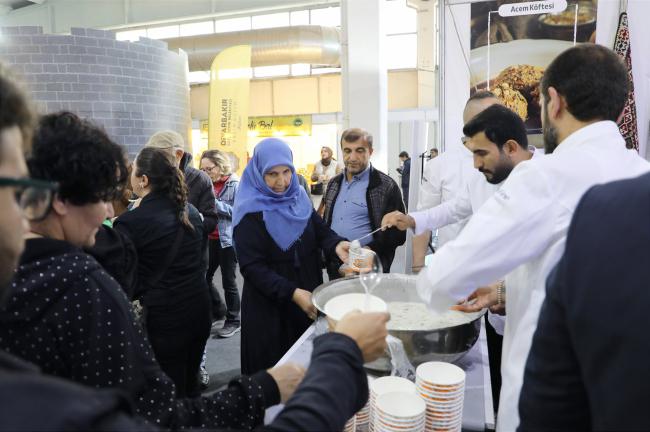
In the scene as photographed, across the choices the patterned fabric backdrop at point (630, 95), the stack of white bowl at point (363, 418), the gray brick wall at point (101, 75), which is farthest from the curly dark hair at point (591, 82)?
the gray brick wall at point (101, 75)

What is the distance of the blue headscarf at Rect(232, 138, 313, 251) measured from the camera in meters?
1.97

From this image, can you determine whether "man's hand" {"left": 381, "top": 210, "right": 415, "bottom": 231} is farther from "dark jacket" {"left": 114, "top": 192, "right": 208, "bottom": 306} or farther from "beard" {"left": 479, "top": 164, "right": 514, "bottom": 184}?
"dark jacket" {"left": 114, "top": 192, "right": 208, "bottom": 306}

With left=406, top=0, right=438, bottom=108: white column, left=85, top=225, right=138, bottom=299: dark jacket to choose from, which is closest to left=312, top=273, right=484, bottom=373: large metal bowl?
left=85, top=225, right=138, bottom=299: dark jacket

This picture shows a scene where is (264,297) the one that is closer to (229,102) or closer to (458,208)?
(458,208)

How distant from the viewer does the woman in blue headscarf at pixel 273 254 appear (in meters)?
1.89

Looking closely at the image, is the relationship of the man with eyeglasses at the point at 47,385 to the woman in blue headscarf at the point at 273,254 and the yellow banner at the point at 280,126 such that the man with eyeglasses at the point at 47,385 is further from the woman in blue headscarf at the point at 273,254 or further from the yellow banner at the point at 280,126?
the yellow banner at the point at 280,126

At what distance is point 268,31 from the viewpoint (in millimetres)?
9633

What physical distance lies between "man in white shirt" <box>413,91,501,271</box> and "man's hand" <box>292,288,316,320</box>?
1.16m

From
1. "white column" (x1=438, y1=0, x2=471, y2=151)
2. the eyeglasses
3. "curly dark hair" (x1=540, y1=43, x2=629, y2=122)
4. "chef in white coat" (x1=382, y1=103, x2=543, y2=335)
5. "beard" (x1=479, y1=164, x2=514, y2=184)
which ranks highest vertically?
"white column" (x1=438, y1=0, x2=471, y2=151)

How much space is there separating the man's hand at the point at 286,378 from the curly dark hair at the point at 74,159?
1.70ft

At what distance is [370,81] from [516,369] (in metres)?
4.27

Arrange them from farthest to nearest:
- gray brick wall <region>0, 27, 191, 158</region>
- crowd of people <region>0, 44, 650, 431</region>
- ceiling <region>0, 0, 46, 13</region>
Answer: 1. ceiling <region>0, 0, 46, 13</region>
2. gray brick wall <region>0, 27, 191, 158</region>
3. crowd of people <region>0, 44, 650, 431</region>

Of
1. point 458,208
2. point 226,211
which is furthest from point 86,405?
point 226,211

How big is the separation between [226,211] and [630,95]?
2.80 m
